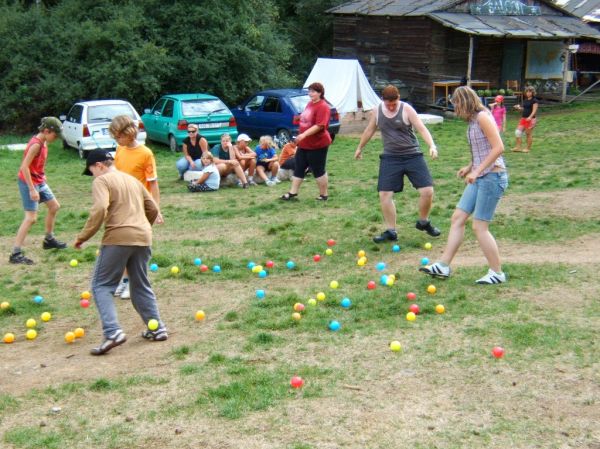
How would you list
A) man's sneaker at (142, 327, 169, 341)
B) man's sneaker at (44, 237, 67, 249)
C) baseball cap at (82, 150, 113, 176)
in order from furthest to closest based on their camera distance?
1. man's sneaker at (44, 237, 67, 249)
2. man's sneaker at (142, 327, 169, 341)
3. baseball cap at (82, 150, 113, 176)

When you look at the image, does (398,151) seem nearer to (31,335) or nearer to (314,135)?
(314,135)

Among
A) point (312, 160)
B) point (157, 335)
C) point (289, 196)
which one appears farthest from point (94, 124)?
point (157, 335)

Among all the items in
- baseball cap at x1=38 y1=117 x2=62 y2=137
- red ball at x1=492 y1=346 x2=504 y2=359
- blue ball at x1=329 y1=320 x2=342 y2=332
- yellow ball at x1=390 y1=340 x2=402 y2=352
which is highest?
baseball cap at x1=38 y1=117 x2=62 y2=137

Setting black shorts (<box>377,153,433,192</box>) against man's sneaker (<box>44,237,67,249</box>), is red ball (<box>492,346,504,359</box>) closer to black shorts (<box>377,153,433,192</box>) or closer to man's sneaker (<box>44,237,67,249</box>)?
black shorts (<box>377,153,433,192</box>)

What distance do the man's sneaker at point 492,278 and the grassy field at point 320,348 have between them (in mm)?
161

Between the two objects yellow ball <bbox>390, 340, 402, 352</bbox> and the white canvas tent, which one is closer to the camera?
yellow ball <bbox>390, 340, 402, 352</bbox>

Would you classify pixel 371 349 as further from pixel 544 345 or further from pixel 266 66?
pixel 266 66

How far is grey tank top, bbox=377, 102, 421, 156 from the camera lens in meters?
8.66

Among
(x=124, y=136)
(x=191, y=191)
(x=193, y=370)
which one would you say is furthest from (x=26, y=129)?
(x=193, y=370)

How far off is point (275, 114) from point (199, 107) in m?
2.14

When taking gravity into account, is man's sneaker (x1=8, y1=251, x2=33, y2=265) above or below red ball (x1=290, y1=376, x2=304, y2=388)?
below

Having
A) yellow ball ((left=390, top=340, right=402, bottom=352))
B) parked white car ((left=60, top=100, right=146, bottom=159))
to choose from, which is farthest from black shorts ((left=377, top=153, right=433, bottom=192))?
parked white car ((left=60, top=100, right=146, bottom=159))

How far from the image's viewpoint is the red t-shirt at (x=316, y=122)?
36.4 feet

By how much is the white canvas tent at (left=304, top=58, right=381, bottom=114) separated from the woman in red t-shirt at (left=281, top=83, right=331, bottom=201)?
12.3 meters
